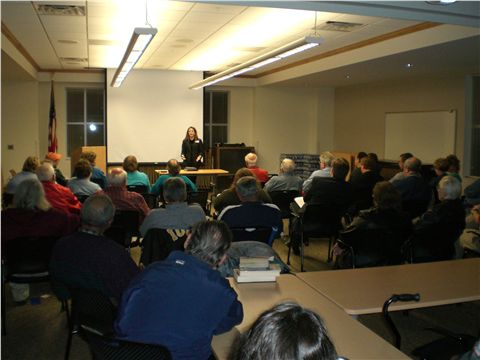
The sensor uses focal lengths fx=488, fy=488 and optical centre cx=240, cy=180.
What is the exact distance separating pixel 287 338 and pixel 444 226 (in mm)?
3727

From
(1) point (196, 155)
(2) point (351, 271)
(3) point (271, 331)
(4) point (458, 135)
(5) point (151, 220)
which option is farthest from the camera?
(1) point (196, 155)

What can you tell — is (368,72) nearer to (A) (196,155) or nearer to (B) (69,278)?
(A) (196,155)

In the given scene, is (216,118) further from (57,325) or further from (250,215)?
(57,325)

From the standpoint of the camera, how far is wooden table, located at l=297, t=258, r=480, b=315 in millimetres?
2672

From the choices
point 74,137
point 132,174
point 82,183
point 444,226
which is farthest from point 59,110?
point 444,226

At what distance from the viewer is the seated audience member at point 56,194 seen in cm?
521

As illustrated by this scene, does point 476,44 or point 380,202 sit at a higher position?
point 476,44

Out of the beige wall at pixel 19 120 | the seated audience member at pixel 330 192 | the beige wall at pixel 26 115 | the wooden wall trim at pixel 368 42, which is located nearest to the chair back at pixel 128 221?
the seated audience member at pixel 330 192

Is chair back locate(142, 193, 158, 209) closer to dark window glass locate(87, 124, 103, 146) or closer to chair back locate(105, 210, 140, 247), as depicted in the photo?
chair back locate(105, 210, 140, 247)

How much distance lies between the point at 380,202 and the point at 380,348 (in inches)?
100

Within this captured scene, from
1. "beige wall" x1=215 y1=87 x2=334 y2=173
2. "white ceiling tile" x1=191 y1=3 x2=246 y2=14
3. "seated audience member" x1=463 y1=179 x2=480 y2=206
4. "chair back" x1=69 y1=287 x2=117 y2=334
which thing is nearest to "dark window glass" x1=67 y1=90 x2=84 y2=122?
"beige wall" x1=215 y1=87 x2=334 y2=173

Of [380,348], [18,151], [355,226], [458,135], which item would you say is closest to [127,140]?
[18,151]

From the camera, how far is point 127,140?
11625 mm

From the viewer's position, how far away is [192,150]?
10.9 meters
